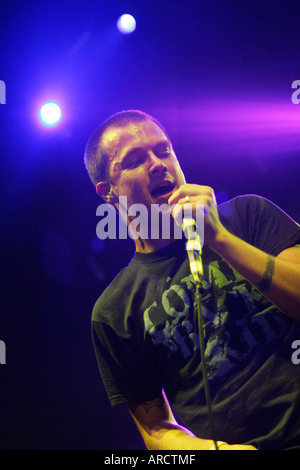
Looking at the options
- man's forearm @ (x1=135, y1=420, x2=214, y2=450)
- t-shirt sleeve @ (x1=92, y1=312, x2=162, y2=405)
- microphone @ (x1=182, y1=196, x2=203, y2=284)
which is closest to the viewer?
microphone @ (x1=182, y1=196, x2=203, y2=284)

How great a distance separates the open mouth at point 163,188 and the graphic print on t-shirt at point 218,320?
14.0 inches

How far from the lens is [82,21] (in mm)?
2209

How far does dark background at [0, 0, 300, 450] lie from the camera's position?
6.76 ft

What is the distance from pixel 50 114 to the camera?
2.25 meters

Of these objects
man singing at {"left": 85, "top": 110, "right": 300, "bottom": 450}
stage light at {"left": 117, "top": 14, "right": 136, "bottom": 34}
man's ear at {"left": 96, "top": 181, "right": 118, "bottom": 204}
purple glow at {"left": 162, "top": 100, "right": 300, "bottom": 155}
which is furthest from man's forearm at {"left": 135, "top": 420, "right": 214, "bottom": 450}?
stage light at {"left": 117, "top": 14, "right": 136, "bottom": 34}

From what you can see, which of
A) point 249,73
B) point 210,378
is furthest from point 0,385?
point 249,73

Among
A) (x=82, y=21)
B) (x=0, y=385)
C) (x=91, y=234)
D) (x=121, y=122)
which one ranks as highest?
(x=82, y=21)

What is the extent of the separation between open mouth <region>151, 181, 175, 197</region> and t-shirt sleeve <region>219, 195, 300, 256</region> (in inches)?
9.0

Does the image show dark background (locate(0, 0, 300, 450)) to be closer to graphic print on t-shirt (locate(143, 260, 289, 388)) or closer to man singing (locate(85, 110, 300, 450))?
man singing (locate(85, 110, 300, 450))

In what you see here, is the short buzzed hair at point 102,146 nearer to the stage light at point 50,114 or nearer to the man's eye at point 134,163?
the man's eye at point 134,163

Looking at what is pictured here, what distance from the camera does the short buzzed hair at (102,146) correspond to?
1819mm

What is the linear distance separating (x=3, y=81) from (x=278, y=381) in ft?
6.85

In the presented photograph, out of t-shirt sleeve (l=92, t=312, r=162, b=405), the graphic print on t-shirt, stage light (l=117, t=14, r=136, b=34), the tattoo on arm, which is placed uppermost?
stage light (l=117, t=14, r=136, b=34)

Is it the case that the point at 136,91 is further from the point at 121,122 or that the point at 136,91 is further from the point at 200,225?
the point at 200,225
